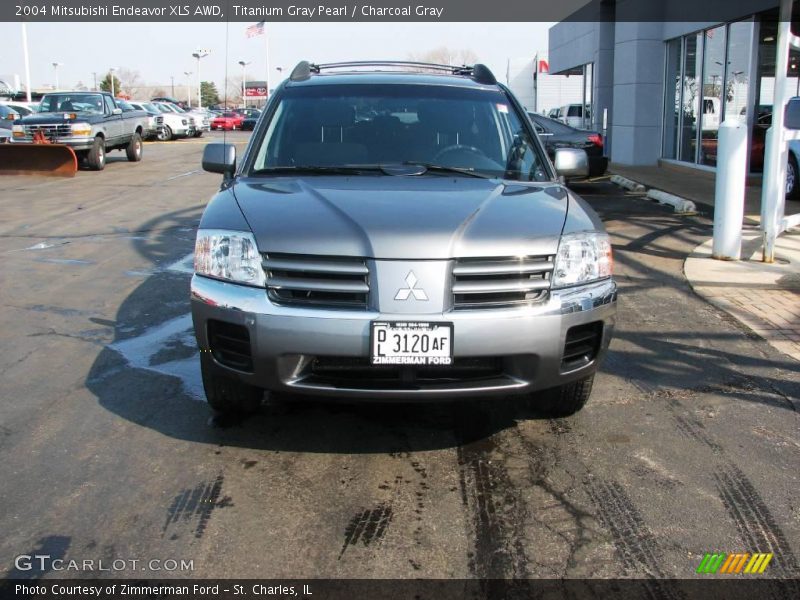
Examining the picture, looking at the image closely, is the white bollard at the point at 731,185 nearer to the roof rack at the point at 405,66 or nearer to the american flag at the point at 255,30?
the roof rack at the point at 405,66

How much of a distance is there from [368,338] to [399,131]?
6.20 feet

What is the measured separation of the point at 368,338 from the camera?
3.32 metres

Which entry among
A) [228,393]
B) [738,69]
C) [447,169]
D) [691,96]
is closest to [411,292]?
[228,393]

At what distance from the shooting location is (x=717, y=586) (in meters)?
2.77

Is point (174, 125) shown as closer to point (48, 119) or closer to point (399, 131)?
point (48, 119)

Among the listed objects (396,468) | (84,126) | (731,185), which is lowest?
(396,468)

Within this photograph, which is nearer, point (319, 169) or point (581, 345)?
point (581, 345)

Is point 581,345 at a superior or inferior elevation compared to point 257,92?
inferior

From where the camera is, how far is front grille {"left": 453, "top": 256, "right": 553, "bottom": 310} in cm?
342

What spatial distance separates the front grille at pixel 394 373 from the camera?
11.2 ft

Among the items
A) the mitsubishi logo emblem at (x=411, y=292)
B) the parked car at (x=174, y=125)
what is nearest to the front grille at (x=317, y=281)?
the mitsubishi logo emblem at (x=411, y=292)

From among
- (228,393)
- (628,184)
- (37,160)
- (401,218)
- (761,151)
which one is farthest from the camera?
(37,160)

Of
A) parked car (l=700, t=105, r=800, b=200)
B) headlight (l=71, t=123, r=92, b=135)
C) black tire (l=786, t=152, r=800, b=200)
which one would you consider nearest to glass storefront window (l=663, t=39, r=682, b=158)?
parked car (l=700, t=105, r=800, b=200)

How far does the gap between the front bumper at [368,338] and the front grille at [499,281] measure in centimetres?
6
